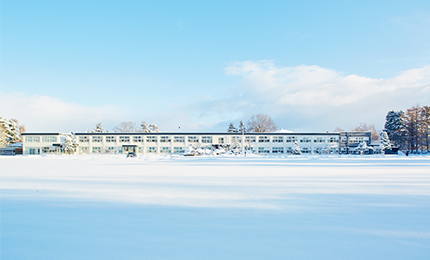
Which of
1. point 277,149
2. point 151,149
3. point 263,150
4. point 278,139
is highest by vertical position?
point 278,139

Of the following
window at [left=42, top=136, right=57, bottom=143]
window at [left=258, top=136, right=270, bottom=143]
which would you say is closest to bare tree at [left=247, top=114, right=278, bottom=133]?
window at [left=258, top=136, right=270, bottom=143]

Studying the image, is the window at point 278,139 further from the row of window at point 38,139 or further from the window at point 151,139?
the row of window at point 38,139

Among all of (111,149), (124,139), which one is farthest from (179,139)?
(111,149)

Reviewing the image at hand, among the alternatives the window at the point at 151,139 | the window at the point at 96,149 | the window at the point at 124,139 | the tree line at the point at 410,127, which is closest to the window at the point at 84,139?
the window at the point at 96,149

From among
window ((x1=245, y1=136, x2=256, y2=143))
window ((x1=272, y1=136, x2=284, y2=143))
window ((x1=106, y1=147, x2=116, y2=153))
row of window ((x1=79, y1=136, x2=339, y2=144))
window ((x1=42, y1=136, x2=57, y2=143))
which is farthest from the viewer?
window ((x1=106, y1=147, x2=116, y2=153))

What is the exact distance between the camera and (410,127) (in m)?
59.1

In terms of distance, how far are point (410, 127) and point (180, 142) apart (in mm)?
53108

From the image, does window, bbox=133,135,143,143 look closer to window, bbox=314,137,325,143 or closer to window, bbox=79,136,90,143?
window, bbox=79,136,90,143

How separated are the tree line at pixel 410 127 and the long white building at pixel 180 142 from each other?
805 cm

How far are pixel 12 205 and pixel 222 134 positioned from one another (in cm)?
5456

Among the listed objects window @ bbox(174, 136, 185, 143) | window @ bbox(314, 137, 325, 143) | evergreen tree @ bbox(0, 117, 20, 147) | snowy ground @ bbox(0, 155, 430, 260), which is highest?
evergreen tree @ bbox(0, 117, 20, 147)

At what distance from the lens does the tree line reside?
184 ft

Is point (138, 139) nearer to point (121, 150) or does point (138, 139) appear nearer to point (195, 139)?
point (121, 150)

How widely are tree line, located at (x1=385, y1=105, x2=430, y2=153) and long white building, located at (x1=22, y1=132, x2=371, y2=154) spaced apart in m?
8.05
